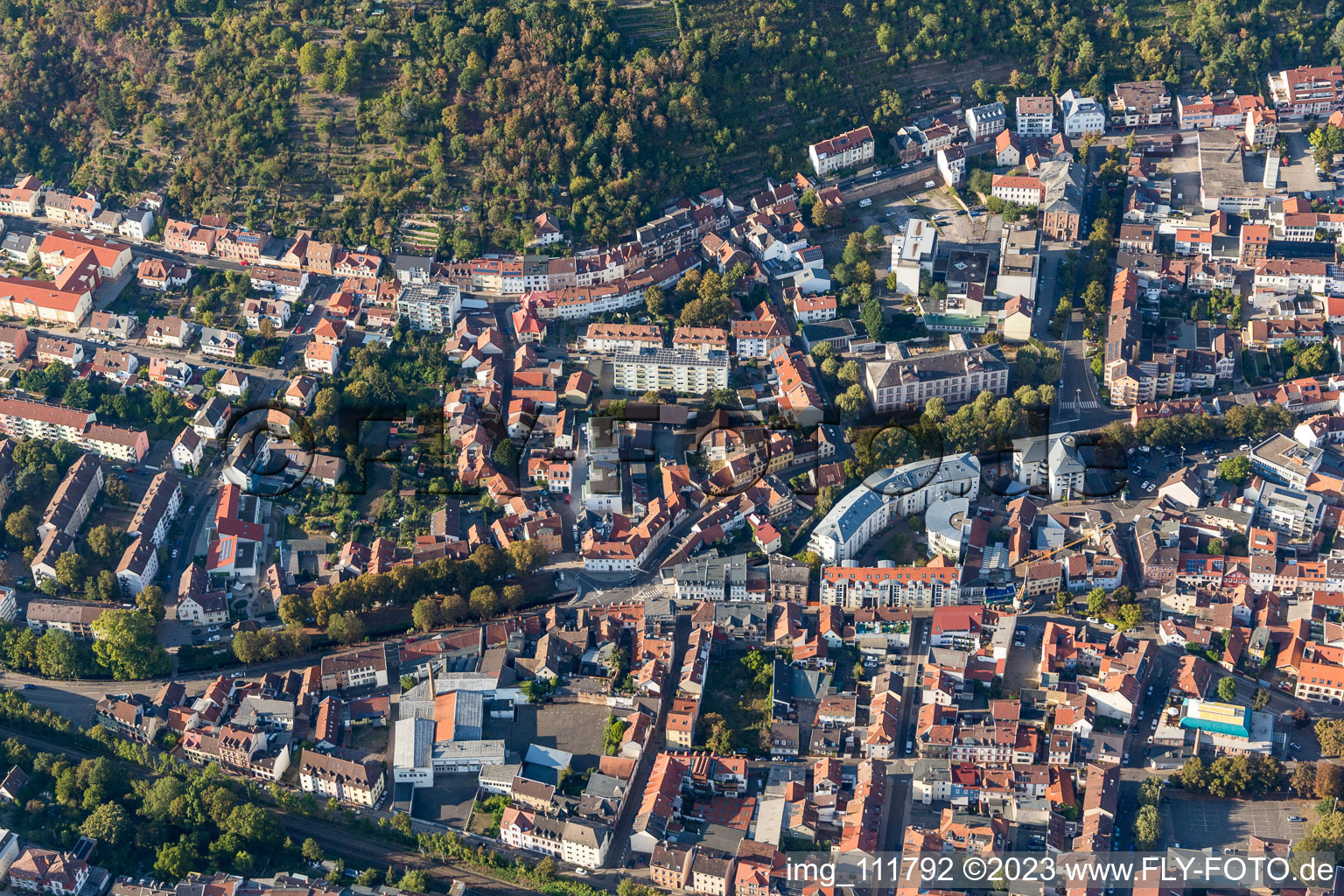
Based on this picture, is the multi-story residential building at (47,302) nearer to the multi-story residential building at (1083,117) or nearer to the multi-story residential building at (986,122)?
the multi-story residential building at (986,122)

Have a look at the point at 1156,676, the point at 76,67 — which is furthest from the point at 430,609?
the point at 76,67

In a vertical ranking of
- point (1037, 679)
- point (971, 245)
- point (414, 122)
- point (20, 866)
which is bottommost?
point (20, 866)

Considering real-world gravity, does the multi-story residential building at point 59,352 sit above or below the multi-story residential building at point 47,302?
below

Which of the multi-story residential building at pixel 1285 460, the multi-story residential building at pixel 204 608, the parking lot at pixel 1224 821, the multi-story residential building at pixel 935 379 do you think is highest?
the multi-story residential building at pixel 935 379

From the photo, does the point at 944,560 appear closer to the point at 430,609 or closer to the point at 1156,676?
the point at 1156,676

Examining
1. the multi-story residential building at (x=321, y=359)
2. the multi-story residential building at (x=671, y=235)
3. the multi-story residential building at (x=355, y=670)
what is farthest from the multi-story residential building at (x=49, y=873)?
the multi-story residential building at (x=671, y=235)
